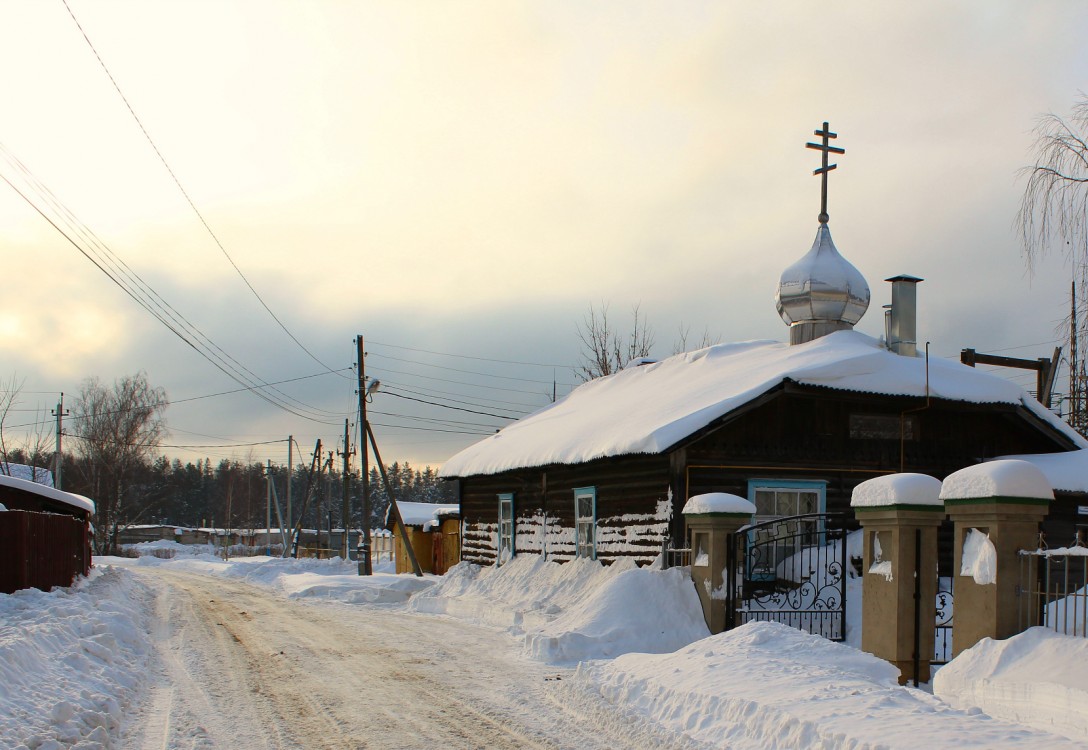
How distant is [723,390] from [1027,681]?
10579mm

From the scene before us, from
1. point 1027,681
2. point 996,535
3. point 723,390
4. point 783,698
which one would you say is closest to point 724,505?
point 723,390

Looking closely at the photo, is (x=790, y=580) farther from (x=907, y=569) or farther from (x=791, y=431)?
(x=907, y=569)

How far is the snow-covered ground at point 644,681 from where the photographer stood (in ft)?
23.9

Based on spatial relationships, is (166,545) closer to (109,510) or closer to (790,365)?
(109,510)

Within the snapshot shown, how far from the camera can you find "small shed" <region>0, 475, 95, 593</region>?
1834cm

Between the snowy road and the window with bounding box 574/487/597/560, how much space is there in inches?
148

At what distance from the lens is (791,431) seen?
1770cm

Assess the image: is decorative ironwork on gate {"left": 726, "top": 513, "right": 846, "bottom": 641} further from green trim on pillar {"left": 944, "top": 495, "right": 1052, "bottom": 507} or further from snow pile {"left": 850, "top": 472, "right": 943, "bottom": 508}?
green trim on pillar {"left": 944, "top": 495, "right": 1052, "bottom": 507}

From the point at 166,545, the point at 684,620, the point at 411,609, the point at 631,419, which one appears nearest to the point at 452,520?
the point at 411,609

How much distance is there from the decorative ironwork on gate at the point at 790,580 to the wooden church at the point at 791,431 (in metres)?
0.75

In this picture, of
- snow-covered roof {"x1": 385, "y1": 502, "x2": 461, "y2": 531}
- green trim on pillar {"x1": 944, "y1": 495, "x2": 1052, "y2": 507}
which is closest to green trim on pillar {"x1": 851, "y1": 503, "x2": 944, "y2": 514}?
green trim on pillar {"x1": 944, "y1": 495, "x2": 1052, "y2": 507}

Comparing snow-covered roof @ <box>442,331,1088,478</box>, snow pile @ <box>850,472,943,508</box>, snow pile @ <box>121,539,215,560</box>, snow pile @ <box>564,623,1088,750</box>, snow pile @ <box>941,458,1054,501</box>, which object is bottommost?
snow pile @ <box>121,539,215,560</box>

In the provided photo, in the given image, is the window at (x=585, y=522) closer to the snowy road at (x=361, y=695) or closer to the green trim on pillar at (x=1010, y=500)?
the snowy road at (x=361, y=695)

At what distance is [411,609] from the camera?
21.7m
